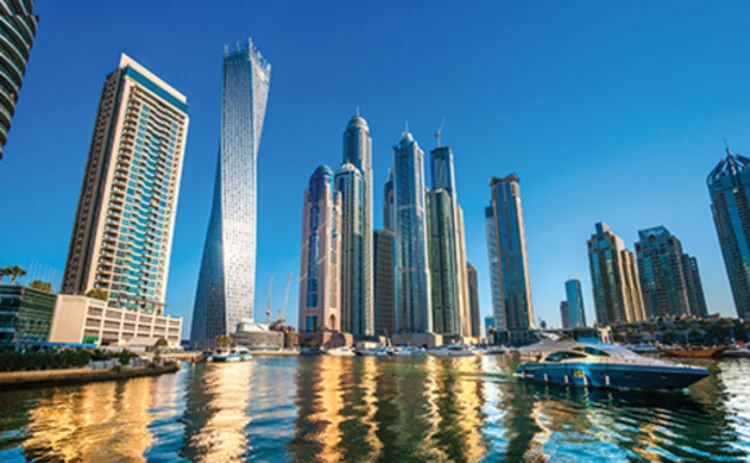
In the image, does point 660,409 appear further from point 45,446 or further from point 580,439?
point 45,446

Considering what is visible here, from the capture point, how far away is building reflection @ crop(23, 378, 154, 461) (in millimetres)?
15820

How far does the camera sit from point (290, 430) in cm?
2017

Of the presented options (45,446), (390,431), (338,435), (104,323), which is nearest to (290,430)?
(338,435)

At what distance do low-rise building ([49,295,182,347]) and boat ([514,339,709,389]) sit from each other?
374 feet

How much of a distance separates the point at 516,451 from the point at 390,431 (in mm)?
6325

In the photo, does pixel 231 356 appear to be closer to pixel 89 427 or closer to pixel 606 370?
pixel 89 427

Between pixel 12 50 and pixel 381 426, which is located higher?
pixel 12 50

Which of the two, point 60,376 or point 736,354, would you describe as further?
point 736,354

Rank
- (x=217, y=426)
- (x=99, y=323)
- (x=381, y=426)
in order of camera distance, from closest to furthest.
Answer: (x=381, y=426) → (x=217, y=426) → (x=99, y=323)

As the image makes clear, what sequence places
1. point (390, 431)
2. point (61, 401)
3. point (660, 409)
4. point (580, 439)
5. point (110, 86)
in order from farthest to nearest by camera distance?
point (110, 86) → point (61, 401) → point (660, 409) → point (390, 431) → point (580, 439)

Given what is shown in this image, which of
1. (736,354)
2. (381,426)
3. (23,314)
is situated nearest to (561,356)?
(381,426)

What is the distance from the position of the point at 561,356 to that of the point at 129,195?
152 metres

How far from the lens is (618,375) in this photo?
3425 cm

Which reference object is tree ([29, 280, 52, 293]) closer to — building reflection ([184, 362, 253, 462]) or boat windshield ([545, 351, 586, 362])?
building reflection ([184, 362, 253, 462])
